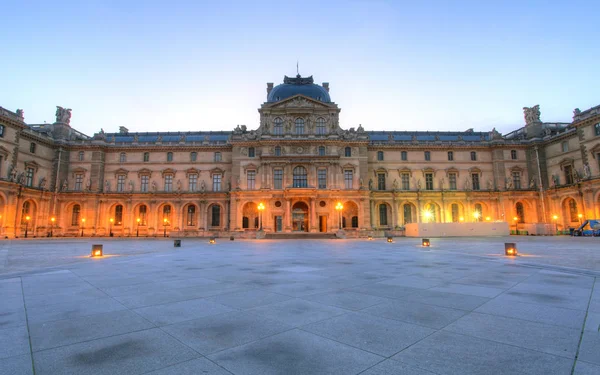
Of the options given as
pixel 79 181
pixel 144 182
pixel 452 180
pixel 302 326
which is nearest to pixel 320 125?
pixel 452 180

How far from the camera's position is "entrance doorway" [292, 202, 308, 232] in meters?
55.4

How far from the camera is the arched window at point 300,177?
175ft

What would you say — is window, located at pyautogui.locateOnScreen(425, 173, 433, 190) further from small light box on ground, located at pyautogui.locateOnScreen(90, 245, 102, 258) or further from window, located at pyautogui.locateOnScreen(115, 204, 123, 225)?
window, located at pyautogui.locateOnScreen(115, 204, 123, 225)

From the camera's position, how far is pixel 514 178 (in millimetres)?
58062

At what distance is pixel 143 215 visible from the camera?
57.8 metres

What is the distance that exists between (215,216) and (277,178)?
13609mm

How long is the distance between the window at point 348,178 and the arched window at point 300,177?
6668mm

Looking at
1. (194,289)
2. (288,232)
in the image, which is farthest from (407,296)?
(288,232)

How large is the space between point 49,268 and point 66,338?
10.0m

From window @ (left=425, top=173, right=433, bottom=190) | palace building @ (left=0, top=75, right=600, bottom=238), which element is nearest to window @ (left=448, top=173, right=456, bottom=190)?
palace building @ (left=0, top=75, right=600, bottom=238)

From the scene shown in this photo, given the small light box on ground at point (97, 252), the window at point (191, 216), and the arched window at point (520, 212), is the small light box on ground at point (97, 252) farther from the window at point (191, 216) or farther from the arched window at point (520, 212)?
the arched window at point (520, 212)

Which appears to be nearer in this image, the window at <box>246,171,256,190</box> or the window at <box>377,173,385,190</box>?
the window at <box>246,171,256,190</box>

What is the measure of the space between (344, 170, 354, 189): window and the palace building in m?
0.17

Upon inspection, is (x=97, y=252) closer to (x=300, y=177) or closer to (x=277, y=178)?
(x=277, y=178)
